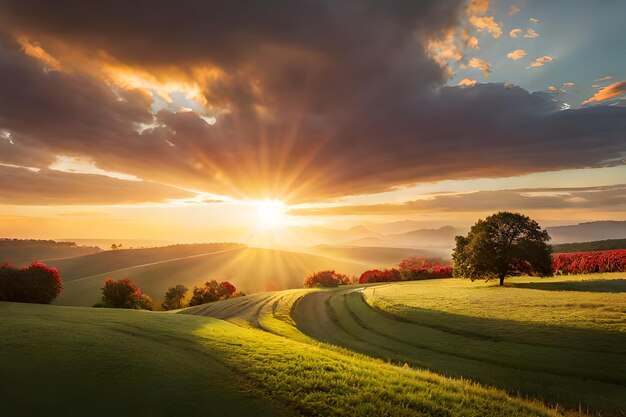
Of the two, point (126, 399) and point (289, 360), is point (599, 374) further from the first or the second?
point (126, 399)

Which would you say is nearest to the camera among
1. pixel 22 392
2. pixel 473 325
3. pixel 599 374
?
pixel 22 392

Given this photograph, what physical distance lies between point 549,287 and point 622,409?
28183mm

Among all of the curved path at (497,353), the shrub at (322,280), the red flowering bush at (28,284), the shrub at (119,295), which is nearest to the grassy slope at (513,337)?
the curved path at (497,353)

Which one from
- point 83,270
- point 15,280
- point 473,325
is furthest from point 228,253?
point 473,325

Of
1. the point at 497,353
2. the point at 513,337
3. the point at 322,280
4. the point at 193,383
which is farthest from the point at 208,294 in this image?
the point at 193,383

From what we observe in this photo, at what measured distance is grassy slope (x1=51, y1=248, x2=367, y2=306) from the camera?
114m

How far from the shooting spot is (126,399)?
9.76 metres

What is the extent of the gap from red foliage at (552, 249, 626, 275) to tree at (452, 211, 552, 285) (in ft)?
19.4

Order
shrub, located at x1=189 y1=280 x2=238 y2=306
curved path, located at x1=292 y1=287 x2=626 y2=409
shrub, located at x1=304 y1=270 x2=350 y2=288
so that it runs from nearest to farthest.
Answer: curved path, located at x1=292 y1=287 x2=626 y2=409 → shrub, located at x1=189 y1=280 x2=238 y2=306 → shrub, located at x1=304 y1=270 x2=350 y2=288

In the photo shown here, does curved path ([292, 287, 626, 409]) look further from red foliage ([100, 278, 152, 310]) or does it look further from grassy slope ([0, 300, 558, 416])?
red foliage ([100, 278, 152, 310])

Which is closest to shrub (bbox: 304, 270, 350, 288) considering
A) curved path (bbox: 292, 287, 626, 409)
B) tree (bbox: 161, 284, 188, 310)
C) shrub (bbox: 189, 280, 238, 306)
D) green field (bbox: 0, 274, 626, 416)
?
shrub (bbox: 189, 280, 238, 306)

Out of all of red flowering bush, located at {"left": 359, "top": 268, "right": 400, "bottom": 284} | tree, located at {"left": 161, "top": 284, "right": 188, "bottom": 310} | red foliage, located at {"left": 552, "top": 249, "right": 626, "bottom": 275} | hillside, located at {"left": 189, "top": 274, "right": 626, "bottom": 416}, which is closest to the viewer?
hillside, located at {"left": 189, "top": 274, "right": 626, "bottom": 416}

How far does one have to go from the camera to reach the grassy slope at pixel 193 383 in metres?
9.52

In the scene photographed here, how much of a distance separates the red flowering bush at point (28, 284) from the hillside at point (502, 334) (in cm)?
1774
